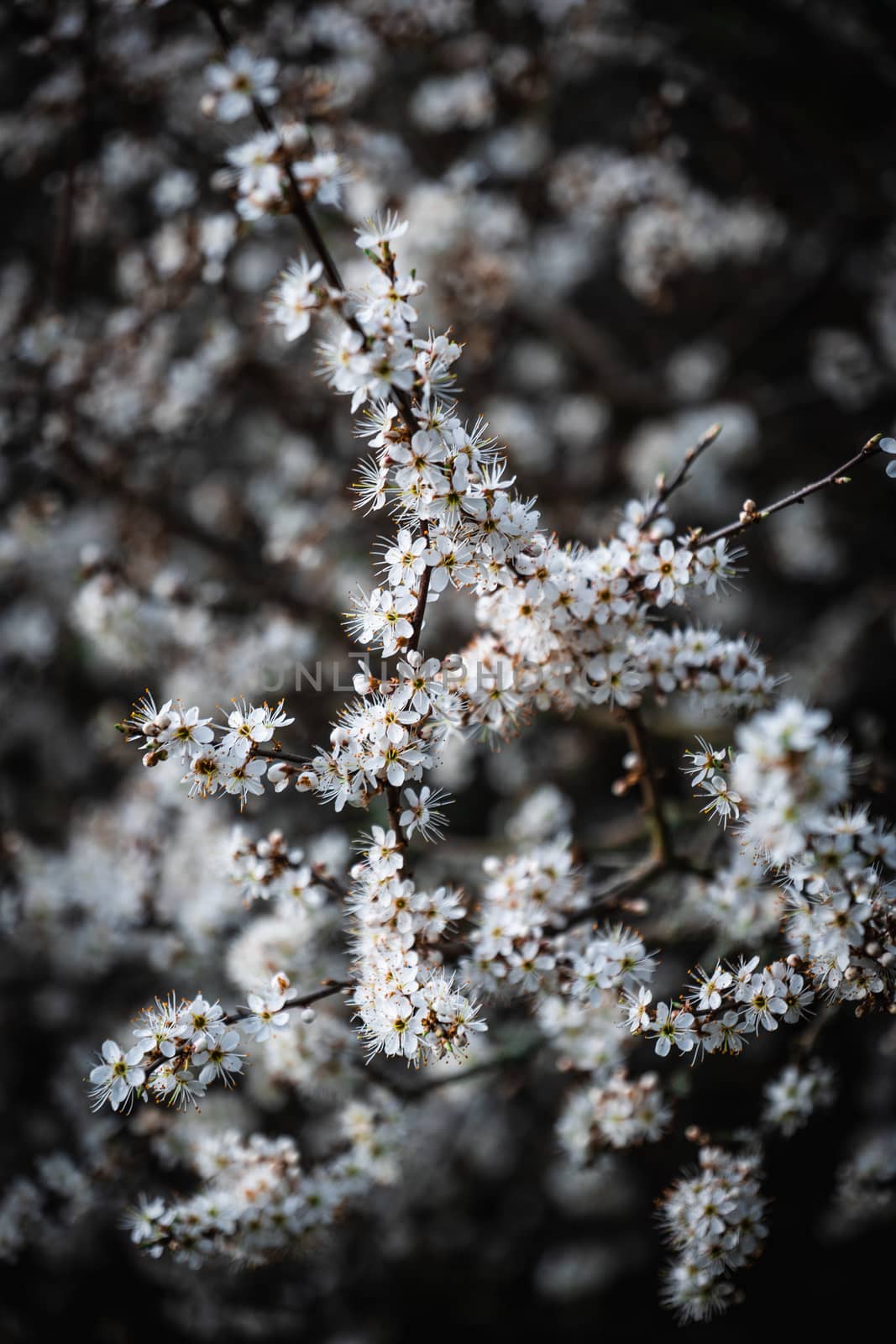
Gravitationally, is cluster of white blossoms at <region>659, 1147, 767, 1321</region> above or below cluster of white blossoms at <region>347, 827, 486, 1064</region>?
below

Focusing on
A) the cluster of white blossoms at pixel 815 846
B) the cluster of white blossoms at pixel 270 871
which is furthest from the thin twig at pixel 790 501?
the cluster of white blossoms at pixel 270 871

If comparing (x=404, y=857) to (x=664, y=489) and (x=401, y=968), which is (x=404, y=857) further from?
(x=664, y=489)

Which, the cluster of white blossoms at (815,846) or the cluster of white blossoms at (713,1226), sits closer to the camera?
the cluster of white blossoms at (815,846)

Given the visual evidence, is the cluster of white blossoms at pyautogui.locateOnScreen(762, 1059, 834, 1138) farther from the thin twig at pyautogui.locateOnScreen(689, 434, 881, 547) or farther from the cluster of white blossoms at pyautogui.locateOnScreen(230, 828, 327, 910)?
the thin twig at pyautogui.locateOnScreen(689, 434, 881, 547)

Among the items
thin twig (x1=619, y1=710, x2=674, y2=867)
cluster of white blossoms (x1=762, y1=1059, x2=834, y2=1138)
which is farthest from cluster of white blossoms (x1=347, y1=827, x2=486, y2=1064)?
cluster of white blossoms (x1=762, y1=1059, x2=834, y2=1138)

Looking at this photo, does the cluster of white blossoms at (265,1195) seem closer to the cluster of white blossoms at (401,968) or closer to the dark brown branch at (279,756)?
the cluster of white blossoms at (401,968)

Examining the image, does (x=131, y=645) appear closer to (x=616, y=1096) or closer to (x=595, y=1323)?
(x=616, y=1096)
